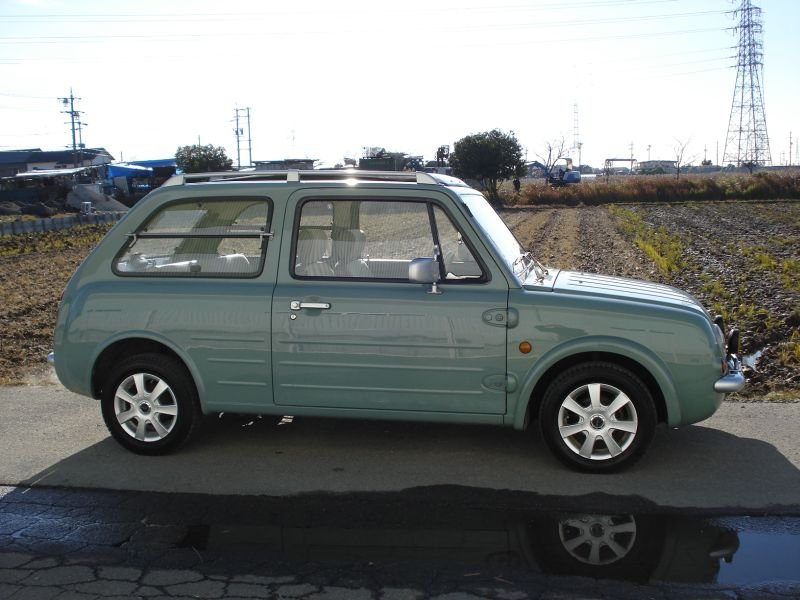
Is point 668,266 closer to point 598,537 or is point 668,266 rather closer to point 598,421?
point 598,421

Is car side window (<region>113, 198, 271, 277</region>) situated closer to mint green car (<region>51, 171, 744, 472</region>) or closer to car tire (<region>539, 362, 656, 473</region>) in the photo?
mint green car (<region>51, 171, 744, 472</region>)

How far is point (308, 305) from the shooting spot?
557 centimetres

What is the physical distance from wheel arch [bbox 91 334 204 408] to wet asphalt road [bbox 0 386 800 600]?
0.49 meters

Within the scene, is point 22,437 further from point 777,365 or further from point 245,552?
point 777,365

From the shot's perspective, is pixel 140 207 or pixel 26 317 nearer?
pixel 140 207

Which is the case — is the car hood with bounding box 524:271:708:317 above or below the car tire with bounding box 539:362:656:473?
above

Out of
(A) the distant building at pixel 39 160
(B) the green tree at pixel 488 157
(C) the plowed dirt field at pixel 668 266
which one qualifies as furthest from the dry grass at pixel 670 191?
(A) the distant building at pixel 39 160

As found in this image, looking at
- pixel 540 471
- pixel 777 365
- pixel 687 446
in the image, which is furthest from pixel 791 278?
pixel 540 471

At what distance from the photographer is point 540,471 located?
18.1 ft

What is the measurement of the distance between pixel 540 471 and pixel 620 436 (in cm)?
55

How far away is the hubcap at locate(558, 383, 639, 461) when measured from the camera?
534 cm

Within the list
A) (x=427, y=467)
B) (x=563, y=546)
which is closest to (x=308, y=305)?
(x=427, y=467)

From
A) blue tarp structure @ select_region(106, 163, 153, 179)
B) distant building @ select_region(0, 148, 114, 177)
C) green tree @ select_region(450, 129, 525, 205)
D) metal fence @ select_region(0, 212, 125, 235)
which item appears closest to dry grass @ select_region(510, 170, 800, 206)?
green tree @ select_region(450, 129, 525, 205)

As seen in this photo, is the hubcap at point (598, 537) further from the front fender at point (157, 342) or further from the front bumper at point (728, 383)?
the front fender at point (157, 342)
